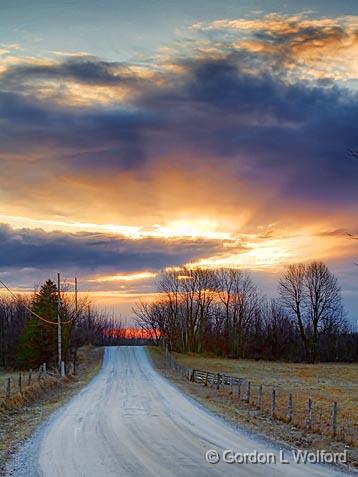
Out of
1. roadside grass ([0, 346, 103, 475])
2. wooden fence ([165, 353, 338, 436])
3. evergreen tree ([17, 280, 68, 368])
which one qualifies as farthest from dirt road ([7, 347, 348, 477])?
evergreen tree ([17, 280, 68, 368])

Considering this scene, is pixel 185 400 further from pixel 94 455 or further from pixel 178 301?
pixel 178 301

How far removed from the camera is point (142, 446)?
51.4ft

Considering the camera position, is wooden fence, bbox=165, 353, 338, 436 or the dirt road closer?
the dirt road

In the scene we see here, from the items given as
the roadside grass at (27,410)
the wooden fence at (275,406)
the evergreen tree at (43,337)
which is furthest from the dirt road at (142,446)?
the evergreen tree at (43,337)

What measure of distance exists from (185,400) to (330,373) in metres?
43.5

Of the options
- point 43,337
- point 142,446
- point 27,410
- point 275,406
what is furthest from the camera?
point 43,337

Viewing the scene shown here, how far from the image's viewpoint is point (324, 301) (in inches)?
3804

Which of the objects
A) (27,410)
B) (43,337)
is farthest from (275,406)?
(43,337)

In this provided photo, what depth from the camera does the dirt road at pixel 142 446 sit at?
12.7 meters

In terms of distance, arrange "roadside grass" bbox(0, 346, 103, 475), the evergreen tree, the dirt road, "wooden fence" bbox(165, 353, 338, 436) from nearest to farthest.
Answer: the dirt road < "roadside grass" bbox(0, 346, 103, 475) < "wooden fence" bbox(165, 353, 338, 436) < the evergreen tree

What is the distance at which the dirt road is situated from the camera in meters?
12.7

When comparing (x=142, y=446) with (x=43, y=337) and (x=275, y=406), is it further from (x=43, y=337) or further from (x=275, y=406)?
(x=43, y=337)

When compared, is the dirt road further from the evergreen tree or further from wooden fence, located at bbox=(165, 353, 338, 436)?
the evergreen tree

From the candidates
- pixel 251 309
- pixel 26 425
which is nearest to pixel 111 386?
pixel 26 425
